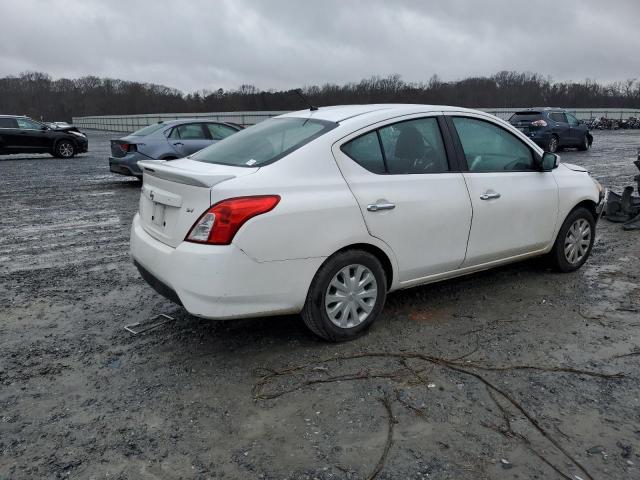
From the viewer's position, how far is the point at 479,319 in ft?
14.0

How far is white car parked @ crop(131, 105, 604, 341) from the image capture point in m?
3.28

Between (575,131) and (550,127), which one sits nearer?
(550,127)

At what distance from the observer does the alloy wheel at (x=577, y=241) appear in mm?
5223

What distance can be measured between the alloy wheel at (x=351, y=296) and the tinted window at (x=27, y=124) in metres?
19.8

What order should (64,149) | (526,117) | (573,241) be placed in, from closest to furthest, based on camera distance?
(573,241)
(64,149)
(526,117)

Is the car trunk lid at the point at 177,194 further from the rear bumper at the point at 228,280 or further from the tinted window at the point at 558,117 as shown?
the tinted window at the point at 558,117

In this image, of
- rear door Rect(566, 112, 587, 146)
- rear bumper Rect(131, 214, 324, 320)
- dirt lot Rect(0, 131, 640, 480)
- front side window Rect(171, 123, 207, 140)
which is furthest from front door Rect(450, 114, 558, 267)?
rear door Rect(566, 112, 587, 146)

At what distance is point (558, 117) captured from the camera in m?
21.1

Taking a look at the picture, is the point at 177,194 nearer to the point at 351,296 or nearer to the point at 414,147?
the point at 351,296

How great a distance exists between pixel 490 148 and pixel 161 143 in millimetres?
8997

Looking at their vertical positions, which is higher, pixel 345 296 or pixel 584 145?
pixel 584 145

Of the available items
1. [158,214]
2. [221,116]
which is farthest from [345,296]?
[221,116]

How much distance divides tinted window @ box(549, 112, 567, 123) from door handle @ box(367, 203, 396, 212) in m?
19.5

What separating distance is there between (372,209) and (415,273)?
0.70 metres
